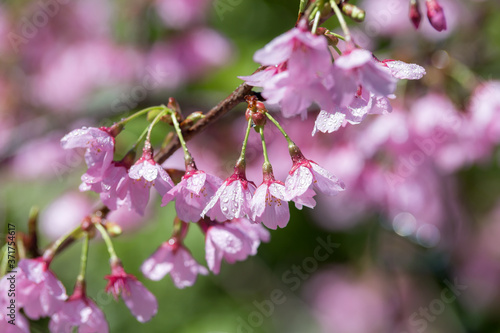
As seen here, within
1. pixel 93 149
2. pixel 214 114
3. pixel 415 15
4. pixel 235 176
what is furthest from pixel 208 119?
pixel 415 15

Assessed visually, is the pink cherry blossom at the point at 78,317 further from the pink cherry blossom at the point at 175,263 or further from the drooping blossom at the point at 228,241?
the drooping blossom at the point at 228,241

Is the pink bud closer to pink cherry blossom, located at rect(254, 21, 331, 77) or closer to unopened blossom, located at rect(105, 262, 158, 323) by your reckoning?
pink cherry blossom, located at rect(254, 21, 331, 77)

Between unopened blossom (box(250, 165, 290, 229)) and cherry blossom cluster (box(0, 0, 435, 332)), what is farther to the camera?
unopened blossom (box(250, 165, 290, 229))

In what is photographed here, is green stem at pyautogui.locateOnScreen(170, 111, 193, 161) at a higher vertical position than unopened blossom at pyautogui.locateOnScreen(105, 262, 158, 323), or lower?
higher

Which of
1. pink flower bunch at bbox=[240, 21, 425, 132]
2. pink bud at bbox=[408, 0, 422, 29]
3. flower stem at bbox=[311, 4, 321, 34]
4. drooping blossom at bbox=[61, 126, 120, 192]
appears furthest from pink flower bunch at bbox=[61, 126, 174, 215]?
pink bud at bbox=[408, 0, 422, 29]

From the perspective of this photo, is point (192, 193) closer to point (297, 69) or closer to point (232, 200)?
point (232, 200)

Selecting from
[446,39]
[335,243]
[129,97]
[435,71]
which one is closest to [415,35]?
[446,39]

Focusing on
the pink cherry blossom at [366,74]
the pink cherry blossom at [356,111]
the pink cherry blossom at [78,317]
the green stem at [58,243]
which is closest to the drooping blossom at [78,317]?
the pink cherry blossom at [78,317]
